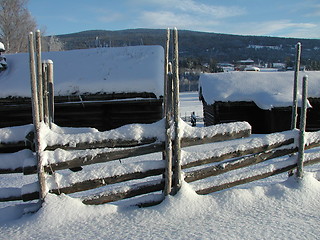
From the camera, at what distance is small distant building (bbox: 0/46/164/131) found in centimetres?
754

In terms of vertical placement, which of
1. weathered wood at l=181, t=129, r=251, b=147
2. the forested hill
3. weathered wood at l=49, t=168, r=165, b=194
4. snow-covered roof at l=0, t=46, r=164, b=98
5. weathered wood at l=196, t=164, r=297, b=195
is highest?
the forested hill

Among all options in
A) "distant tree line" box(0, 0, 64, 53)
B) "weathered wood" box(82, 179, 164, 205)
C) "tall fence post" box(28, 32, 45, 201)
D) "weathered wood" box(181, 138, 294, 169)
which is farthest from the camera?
"distant tree line" box(0, 0, 64, 53)

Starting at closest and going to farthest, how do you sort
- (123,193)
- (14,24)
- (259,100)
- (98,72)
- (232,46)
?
(123,193), (98,72), (259,100), (14,24), (232,46)

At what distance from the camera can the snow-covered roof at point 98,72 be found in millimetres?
7539

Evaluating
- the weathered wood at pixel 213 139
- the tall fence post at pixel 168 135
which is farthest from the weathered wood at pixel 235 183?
the weathered wood at pixel 213 139

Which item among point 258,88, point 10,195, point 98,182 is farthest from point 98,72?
point 258,88

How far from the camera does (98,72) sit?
813cm

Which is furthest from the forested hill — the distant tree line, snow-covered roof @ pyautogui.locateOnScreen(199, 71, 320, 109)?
snow-covered roof @ pyautogui.locateOnScreen(199, 71, 320, 109)

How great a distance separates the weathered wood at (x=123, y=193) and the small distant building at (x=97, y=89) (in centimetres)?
461

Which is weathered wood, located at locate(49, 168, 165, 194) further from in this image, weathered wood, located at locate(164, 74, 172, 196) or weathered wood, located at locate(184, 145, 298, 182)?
weathered wood, located at locate(184, 145, 298, 182)

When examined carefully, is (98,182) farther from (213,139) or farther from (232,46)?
(232,46)

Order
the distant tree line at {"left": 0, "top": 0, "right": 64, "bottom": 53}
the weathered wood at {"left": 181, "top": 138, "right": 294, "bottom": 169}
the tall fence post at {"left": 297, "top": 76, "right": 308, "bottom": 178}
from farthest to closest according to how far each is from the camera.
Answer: the distant tree line at {"left": 0, "top": 0, "right": 64, "bottom": 53}
the tall fence post at {"left": 297, "top": 76, "right": 308, "bottom": 178}
the weathered wood at {"left": 181, "top": 138, "right": 294, "bottom": 169}

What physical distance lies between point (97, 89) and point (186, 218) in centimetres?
561

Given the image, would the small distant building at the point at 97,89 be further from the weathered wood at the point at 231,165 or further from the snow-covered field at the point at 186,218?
the snow-covered field at the point at 186,218
